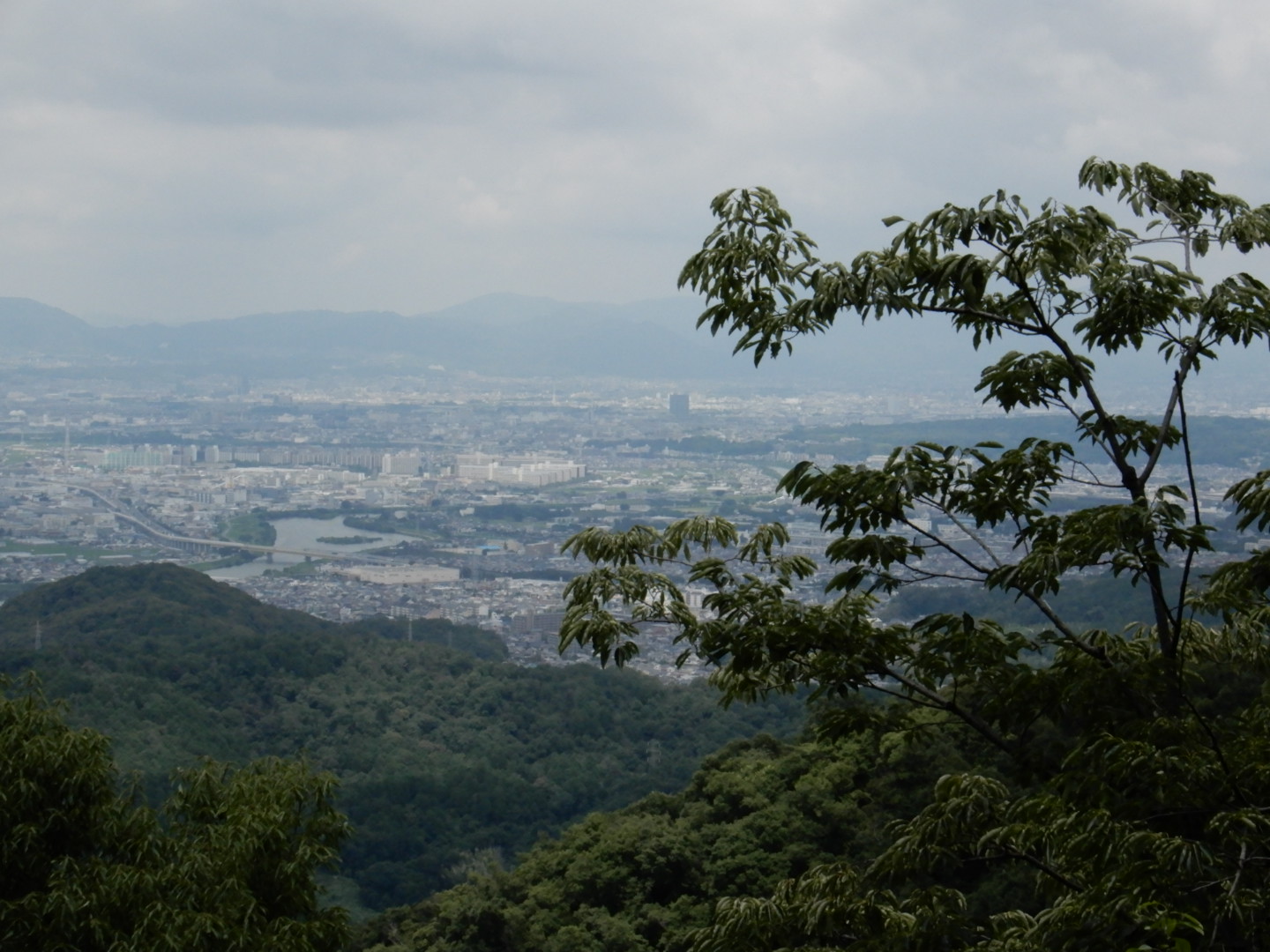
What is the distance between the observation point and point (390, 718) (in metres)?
19.7

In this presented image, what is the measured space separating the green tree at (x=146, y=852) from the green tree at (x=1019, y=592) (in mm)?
2142

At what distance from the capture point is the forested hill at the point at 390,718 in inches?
633

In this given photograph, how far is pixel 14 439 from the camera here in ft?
180

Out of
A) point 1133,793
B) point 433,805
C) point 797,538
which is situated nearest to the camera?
point 1133,793

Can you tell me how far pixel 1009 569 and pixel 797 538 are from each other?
2463cm

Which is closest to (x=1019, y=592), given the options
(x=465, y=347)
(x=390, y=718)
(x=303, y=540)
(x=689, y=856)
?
(x=689, y=856)

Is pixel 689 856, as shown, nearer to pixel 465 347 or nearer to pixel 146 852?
pixel 146 852

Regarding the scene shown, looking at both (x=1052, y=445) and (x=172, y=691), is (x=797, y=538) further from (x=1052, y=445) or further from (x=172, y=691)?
(x=1052, y=445)

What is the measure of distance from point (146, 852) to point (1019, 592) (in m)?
3.38

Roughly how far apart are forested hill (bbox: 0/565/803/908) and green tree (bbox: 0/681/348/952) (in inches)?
424

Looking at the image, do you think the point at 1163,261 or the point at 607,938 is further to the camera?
the point at 607,938

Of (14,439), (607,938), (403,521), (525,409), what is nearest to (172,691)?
(607,938)

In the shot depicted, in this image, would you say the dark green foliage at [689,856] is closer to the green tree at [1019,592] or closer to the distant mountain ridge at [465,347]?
the green tree at [1019,592]

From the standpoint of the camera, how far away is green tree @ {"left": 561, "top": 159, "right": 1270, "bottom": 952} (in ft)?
6.56
